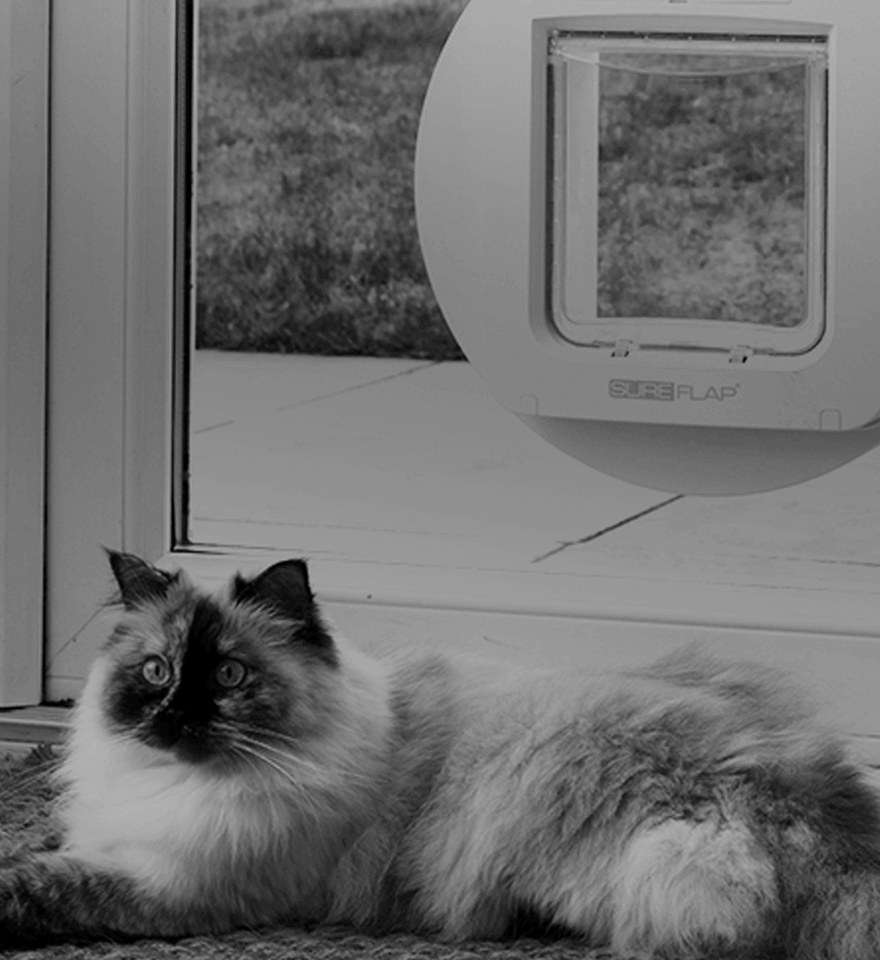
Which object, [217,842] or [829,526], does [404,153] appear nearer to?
[829,526]

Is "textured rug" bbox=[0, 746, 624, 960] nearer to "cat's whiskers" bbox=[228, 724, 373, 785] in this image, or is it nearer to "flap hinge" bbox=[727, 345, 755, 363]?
"cat's whiskers" bbox=[228, 724, 373, 785]

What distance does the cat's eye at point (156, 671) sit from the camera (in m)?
1.67

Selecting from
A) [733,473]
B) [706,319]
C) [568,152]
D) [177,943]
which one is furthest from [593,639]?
[177,943]

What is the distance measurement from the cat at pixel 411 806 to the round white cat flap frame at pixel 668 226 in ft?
1.29

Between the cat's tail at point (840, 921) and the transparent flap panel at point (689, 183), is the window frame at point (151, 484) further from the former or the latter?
the cat's tail at point (840, 921)

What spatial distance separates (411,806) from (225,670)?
21cm

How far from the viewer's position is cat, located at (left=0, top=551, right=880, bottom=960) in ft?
5.11

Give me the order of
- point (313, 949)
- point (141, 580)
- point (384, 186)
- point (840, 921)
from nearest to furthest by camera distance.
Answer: point (840, 921) → point (313, 949) → point (141, 580) → point (384, 186)

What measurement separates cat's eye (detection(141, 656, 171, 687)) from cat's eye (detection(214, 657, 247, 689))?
0.04 metres

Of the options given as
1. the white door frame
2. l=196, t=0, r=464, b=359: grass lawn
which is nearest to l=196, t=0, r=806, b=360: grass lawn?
l=196, t=0, r=464, b=359: grass lawn

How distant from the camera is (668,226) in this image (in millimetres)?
2023

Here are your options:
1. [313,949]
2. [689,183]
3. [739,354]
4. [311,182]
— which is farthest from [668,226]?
[313,949]

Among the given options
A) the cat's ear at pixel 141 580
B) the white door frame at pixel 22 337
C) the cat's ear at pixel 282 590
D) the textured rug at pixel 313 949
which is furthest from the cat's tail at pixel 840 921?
the white door frame at pixel 22 337

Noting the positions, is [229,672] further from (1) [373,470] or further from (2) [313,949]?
(1) [373,470]
